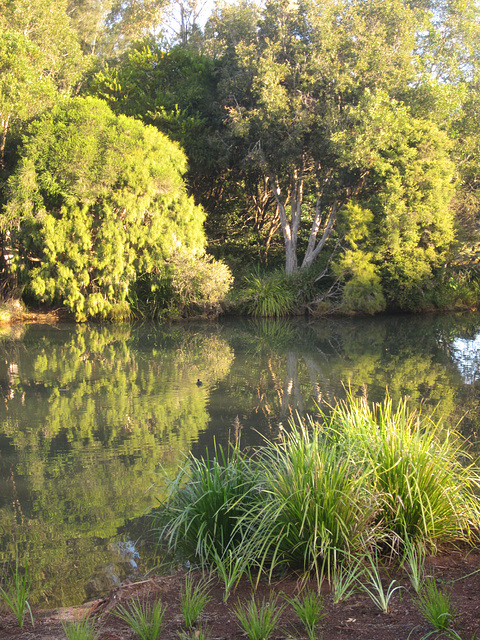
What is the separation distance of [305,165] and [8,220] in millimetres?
11890

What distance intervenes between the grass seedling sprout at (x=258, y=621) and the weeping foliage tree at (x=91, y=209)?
Answer: 18.7 meters

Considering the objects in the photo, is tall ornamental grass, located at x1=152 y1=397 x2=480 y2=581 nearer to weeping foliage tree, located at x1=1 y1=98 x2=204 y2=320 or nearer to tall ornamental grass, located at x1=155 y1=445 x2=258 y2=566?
tall ornamental grass, located at x1=155 y1=445 x2=258 y2=566

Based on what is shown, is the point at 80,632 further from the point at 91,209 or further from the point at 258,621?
the point at 91,209

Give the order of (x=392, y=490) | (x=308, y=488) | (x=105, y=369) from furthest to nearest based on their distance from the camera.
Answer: (x=105, y=369) → (x=392, y=490) → (x=308, y=488)

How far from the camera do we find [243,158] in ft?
83.0

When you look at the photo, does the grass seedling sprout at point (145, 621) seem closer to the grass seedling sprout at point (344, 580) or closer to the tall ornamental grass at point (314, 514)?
the tall ornamental grass at point (314, 514)

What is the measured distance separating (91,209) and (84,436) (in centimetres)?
1470

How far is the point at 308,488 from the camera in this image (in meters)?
3.78

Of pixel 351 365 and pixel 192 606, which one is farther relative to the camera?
pixel 351 365

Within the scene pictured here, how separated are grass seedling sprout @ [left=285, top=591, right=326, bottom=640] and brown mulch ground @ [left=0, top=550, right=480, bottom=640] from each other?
4 centimetres

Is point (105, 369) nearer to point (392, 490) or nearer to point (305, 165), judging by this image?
point (392, 490)

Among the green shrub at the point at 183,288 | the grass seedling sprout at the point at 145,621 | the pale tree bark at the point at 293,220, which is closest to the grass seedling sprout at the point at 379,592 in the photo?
the grass seedling sprout at the point at 145,621

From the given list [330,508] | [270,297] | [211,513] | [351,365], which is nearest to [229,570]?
[211,513]

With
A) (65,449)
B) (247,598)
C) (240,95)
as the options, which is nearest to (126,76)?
(240,95)
